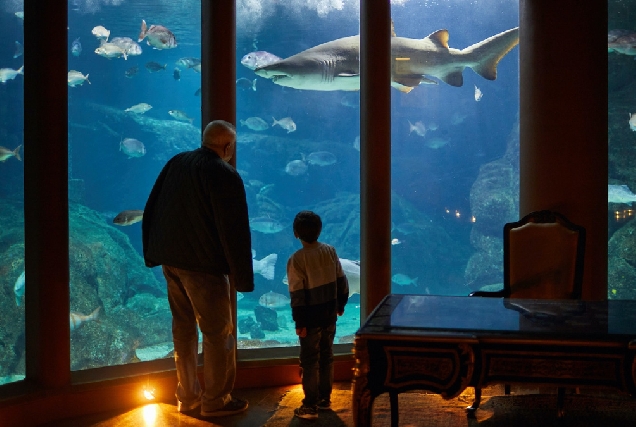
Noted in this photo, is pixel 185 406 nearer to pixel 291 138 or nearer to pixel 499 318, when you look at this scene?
pixel 499 318

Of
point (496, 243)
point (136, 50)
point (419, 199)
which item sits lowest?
point (496, 243)

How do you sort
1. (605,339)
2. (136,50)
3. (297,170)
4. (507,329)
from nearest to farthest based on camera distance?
(605,339), (507,329), (136,50), (297,170)

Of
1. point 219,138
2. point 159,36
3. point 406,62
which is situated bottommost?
point 219,138

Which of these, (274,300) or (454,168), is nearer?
(274,300)

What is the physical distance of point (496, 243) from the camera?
1277 cm

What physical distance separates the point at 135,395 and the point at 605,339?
292 centimetres

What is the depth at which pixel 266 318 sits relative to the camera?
10.0m

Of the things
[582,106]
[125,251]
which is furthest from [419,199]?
[582,106]

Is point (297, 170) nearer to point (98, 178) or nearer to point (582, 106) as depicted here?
point (582, 106)

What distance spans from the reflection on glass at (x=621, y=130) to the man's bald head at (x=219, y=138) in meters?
3.56

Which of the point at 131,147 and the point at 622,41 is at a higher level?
the point at 622,41

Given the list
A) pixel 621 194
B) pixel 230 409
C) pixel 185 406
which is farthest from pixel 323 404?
pixel 621 194

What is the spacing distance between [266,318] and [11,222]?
181 inches

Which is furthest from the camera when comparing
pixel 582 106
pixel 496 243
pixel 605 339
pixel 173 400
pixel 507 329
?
pixel 496 243
